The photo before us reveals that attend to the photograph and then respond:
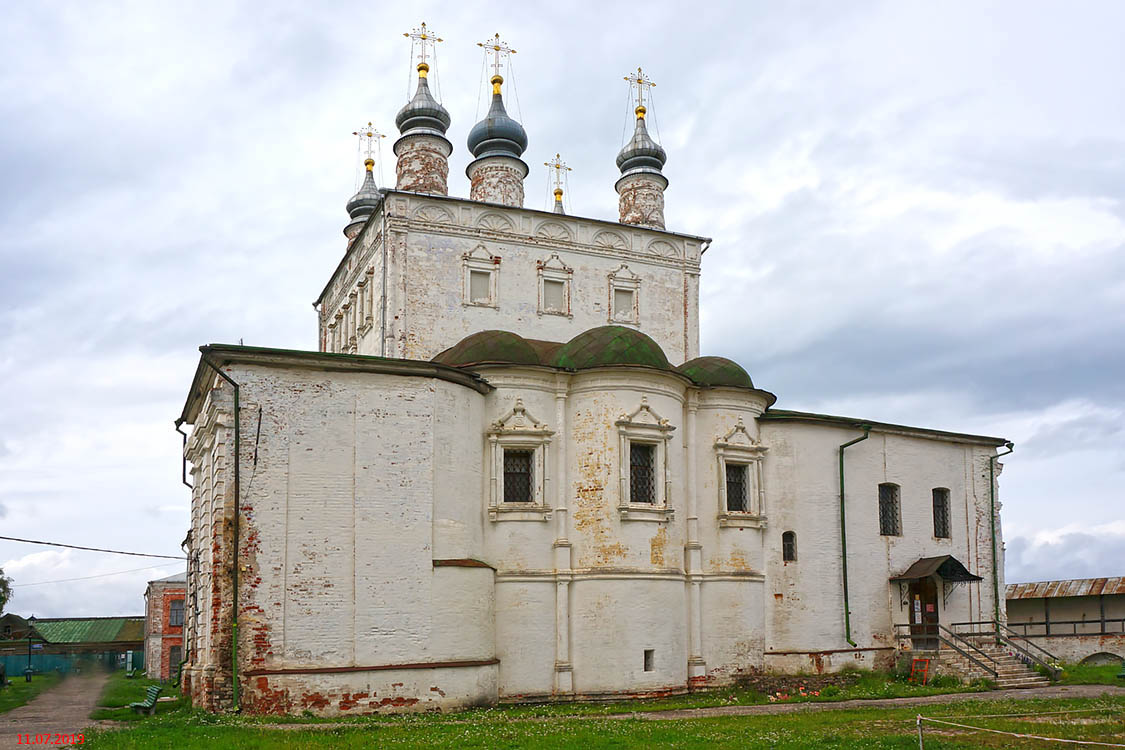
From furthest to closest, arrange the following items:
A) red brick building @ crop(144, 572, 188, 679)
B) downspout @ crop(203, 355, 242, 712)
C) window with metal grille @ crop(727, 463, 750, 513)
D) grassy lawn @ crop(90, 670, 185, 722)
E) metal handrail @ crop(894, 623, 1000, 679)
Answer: red brick building @ crop(144, 572, 188, 679)
window with metal grille @ crop(727, 463, 750, 513)
metal handrail @ crop(894, 623, 1000, 679)
grassy lawn @ crop(90, 670, 185, 722)
downspout @ crop(203, 355, 242, 712)

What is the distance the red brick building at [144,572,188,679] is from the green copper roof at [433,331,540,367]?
23.3 meters

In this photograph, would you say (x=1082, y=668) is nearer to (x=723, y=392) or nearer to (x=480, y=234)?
(x=723, y=392)

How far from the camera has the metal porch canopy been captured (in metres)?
24.3

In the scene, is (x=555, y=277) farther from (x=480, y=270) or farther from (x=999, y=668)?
(x=999, y=668)

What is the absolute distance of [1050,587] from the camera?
33.1 m

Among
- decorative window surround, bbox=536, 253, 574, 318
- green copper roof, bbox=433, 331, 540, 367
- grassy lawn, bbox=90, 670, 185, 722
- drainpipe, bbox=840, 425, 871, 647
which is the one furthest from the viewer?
decorative window surround, bbox=536, 253, 574, 318

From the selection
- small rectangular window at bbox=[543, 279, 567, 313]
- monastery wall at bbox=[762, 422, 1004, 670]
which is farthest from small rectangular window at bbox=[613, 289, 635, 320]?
monastery wall at bbox=[762, 422, 1004, 670]

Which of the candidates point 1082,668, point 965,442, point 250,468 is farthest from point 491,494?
point 1082,668

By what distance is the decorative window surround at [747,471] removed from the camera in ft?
73.0

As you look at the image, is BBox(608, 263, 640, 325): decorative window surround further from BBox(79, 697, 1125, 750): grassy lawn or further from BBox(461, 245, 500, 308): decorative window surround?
BBox(79, 697, 1125, 750): grassy lawn

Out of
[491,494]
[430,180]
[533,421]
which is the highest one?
[430,180]

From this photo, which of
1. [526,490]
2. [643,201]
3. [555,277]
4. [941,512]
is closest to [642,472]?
[526,490]

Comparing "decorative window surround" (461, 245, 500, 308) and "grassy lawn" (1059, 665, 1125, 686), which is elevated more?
"decorative window surround" (461, 245, 500, 308)

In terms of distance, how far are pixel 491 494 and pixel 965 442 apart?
13406mm
